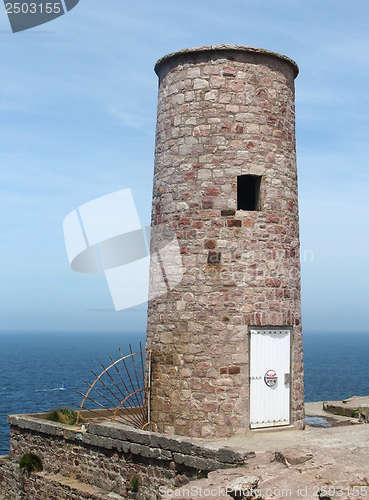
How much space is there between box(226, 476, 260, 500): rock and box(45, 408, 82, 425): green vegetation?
20.8 ft

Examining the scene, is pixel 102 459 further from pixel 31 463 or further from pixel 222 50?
pixel 222 50

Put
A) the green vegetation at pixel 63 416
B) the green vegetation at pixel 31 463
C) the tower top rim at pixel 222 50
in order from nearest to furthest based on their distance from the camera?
the tower top rim at pixel 222 50 → the green vegetation at pixel 31 463 → the green vegetation at pixel 63 416

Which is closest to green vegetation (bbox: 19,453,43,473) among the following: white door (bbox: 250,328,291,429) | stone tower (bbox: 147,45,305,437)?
stone tower (bbox: 147,45,305,437)

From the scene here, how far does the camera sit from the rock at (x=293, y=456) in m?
7.82

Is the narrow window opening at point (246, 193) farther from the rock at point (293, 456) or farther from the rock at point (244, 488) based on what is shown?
the rock at point (244, 488)

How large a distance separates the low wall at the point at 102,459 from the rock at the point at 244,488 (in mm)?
1283

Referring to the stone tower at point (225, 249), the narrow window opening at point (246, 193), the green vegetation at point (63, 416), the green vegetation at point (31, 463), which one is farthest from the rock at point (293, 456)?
the green vegetation at point (31, 463)

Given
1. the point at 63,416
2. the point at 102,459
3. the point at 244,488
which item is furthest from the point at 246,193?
the point at 244,488

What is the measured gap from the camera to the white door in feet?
34.4

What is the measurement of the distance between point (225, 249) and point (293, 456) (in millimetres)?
4054

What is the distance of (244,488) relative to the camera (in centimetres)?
706

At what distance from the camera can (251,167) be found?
10836 millimetres

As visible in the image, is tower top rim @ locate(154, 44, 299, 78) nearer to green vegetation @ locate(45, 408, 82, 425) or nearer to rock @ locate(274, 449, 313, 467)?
rock @ locate(274, 449, 313, 467)

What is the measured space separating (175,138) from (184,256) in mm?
2376
